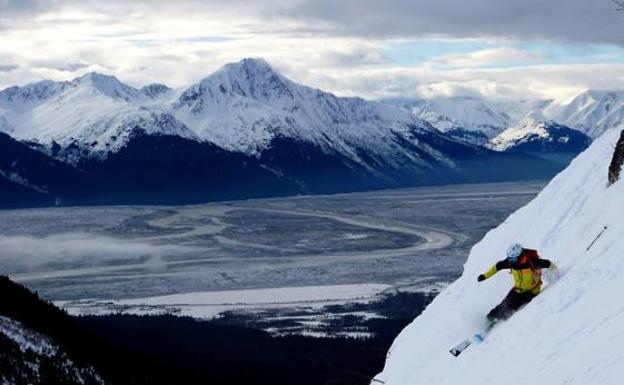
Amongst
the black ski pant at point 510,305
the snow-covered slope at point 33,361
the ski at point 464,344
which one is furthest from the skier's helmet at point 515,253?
the snow-covered slope at point 33,361

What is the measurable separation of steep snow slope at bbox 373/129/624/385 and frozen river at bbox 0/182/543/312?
88.8 metres

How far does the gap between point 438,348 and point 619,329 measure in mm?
6617

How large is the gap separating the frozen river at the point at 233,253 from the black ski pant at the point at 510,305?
9332cm

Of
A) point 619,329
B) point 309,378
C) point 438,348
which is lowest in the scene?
point 309,378

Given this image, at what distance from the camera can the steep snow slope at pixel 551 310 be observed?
10266 mm

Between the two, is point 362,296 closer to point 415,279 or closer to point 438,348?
point 415,279

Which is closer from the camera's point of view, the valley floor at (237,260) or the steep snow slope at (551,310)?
the steep snow slope at (551,310)

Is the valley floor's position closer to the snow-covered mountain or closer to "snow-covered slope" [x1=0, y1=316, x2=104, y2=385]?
the snow-covered mountain

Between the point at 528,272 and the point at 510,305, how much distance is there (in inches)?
26.9

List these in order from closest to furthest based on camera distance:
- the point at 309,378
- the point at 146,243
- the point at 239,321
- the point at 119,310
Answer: the point at 309,378
the point at 239,321
the point at 119,310
the point at 146,243

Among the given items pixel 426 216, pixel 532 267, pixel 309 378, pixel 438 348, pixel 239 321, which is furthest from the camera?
pixel 426 216

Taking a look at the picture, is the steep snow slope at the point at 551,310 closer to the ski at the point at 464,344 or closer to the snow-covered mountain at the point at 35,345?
the ski at the point at 464,344

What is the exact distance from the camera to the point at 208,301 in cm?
10206

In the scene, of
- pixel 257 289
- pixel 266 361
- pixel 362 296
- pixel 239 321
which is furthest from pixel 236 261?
pixel 266 361
